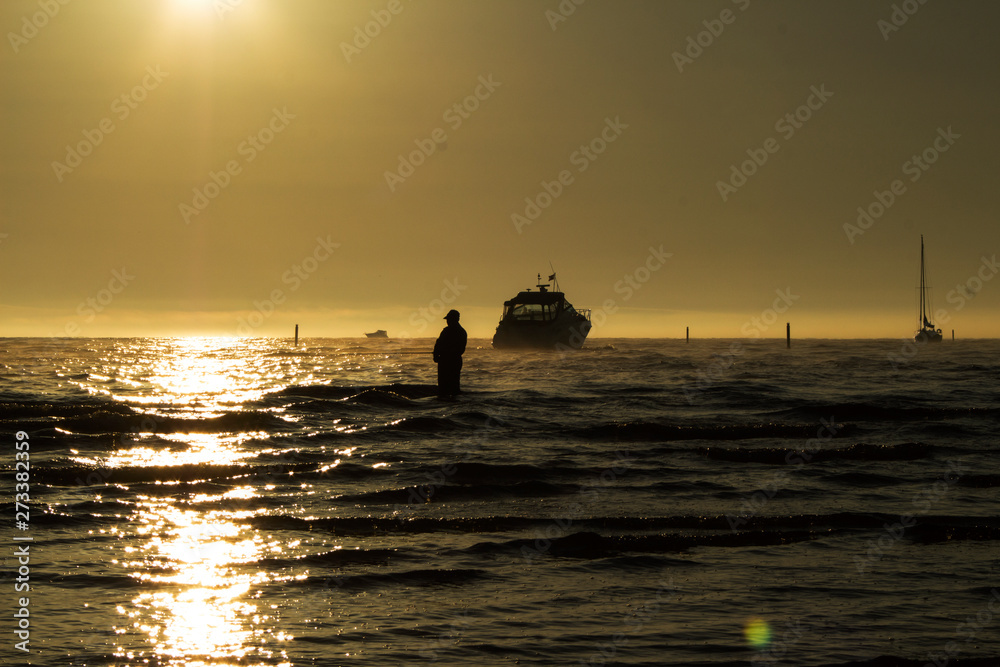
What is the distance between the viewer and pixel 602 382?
108 feet

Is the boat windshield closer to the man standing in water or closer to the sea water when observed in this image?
the man standing in water

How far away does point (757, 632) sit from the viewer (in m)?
6.55

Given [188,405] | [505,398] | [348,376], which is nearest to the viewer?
[188,405]

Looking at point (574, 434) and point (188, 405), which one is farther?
point (188, 405)

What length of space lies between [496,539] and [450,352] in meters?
14.3

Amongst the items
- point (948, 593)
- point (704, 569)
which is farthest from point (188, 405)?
point (948, 593)

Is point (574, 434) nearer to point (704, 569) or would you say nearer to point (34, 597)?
point (704, 569)

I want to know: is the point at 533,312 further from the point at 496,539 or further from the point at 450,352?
the point at 496,539

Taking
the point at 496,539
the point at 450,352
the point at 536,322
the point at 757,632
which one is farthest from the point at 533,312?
the point at 757,632

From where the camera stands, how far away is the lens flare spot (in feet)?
20.8

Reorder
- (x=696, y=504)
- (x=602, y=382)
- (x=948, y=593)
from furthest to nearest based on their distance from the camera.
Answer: (x=602, y=382)
(x=696, y=504)
(x=948, y=593)

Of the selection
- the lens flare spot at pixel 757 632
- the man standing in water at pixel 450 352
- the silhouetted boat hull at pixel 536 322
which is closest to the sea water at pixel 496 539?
the lens flare spot at pixel 757 632

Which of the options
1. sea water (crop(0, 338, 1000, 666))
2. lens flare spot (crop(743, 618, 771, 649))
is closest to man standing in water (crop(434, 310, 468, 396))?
sea water (crop(0, 338, 1000, 666))

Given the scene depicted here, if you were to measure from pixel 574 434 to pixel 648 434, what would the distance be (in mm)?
1510
